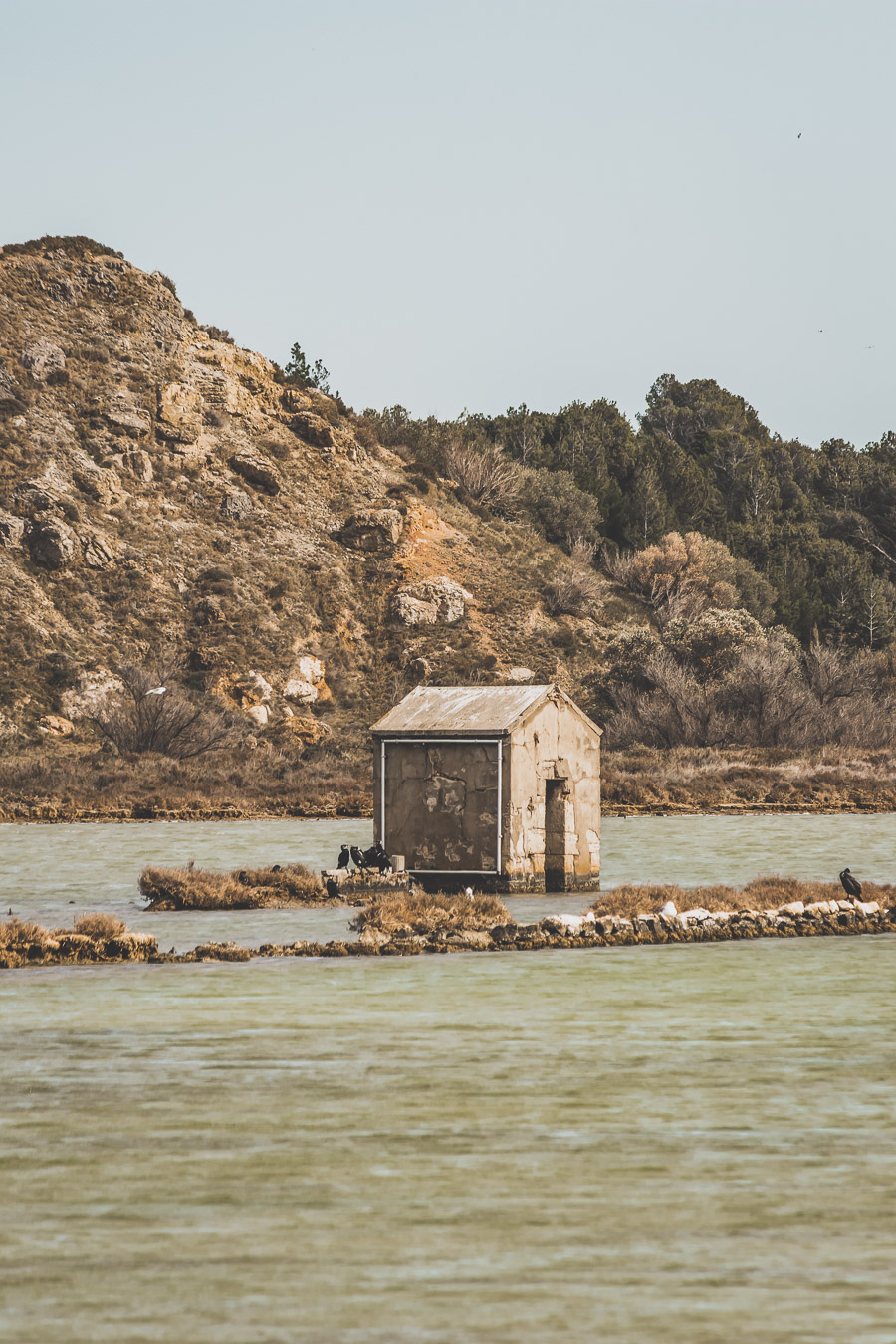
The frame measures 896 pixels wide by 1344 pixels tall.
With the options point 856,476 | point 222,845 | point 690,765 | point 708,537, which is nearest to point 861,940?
point 222,845

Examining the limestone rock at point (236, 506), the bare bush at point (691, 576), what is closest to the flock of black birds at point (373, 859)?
the limestone rock at point (236, 506)

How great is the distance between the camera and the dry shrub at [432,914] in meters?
17.4

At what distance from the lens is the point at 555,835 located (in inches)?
832

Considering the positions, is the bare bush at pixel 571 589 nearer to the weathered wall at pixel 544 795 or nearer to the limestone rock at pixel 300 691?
the limestone rock at pixel 300 691

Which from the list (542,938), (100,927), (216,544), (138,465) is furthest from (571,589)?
(100,927)

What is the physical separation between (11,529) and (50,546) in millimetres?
1406

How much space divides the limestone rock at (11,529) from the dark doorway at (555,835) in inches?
1478

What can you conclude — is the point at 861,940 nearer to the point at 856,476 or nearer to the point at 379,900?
the point at 379,900

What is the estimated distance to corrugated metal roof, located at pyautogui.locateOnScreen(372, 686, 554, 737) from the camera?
19.8m

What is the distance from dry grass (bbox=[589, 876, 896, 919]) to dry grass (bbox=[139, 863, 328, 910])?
3851 millimetres

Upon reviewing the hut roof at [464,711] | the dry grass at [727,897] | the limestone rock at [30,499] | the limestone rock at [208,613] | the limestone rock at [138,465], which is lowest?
the dry grass at [727,897]

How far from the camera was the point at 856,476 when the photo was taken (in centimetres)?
8444

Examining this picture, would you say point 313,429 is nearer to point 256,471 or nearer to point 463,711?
point 256,471

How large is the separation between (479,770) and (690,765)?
30543 millimetres
